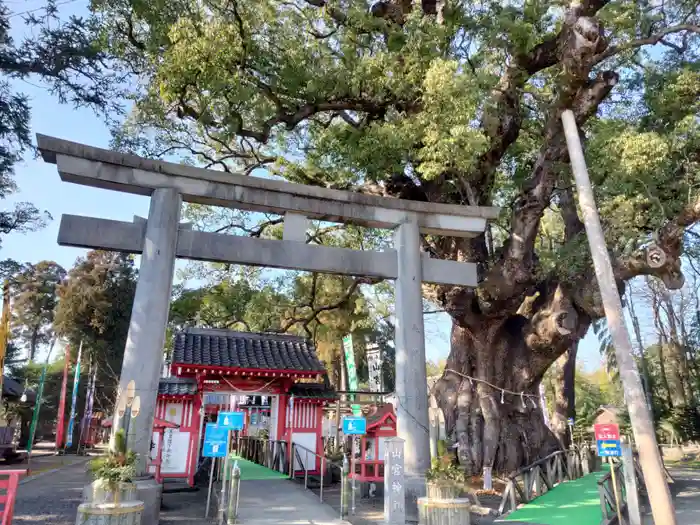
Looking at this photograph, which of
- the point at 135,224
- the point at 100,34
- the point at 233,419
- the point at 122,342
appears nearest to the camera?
the point at 135,224

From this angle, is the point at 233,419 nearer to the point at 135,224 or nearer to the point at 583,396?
the point at 135,224

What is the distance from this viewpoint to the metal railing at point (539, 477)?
924cm

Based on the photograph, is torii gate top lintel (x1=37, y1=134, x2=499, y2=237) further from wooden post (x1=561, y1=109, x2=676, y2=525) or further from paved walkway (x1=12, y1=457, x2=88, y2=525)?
paved walkway (x1=12, y1=457, x2=88, y2=525)

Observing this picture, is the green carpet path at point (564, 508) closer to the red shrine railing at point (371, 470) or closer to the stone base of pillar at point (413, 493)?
the stone base of pillar at point (413, 493)

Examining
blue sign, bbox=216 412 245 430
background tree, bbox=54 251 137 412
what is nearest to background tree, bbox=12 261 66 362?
background tree, bbox=54 251 137 412

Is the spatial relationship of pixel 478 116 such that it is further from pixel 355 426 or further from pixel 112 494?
pixel 112 494

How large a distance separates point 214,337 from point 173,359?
1.74 meters

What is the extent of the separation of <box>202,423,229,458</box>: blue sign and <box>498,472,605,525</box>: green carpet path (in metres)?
5.01

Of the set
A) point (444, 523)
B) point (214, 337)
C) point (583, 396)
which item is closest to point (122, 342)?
point (214, 337)

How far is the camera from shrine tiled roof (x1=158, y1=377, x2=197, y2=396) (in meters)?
12.1

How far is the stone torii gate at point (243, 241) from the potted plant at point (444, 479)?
570mm

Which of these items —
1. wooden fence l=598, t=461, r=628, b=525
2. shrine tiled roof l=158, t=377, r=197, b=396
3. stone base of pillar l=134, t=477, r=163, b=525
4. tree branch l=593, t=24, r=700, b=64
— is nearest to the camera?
stone base of pillar l=134, t=477, r=163, b=525

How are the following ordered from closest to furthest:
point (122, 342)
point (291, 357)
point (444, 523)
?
point (444, 523) < point (291, 357) < point (122, 342)

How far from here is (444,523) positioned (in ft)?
22.2
